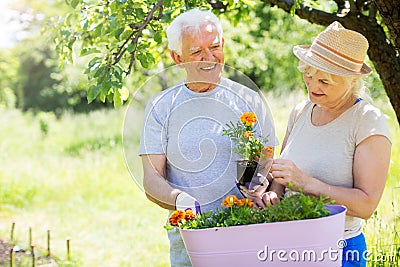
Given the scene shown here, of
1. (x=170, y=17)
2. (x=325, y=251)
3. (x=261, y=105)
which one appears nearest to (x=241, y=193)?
(x=261, y=105)

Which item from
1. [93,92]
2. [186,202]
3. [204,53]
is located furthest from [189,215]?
[93,92]

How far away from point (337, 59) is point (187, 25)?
1.80 feet

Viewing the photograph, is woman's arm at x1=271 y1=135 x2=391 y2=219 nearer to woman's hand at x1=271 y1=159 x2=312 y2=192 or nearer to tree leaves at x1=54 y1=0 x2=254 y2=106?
woman's hand at x1=271 y1=159 x2=312 y2=192

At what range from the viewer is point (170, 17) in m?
3.13

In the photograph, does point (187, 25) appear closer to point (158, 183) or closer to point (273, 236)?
point (158, 183)

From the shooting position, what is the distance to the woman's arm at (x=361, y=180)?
194 cm

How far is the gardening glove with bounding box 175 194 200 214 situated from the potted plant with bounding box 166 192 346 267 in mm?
171

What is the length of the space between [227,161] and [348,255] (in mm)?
514

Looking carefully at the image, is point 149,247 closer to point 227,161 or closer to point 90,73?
point 90,73

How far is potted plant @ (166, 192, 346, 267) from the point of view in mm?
1722

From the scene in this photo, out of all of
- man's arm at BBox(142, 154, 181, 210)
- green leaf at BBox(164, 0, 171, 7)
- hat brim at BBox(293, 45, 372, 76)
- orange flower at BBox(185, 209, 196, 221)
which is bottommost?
man's arm at BBox(142, 154, 181, 210)

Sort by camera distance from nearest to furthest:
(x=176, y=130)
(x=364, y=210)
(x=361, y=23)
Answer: (x=364, y=210)
(x=176, y=130)
(x=361, y=23)
